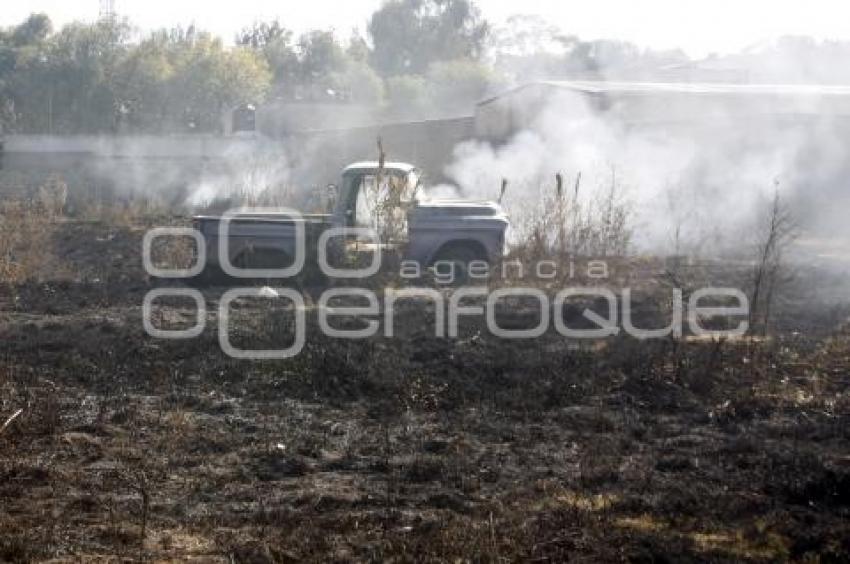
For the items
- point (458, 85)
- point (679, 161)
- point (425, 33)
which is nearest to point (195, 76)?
point (458, 85)

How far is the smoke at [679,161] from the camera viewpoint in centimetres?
2119

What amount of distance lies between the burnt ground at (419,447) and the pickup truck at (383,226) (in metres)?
2.87

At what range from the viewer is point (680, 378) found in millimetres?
9234

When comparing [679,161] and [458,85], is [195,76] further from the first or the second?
[679,161]

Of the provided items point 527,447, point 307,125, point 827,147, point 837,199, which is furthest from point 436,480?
point 307,125

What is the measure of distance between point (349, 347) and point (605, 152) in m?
15.2

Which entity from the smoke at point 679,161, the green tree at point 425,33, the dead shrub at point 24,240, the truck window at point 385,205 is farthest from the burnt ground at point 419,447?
the green tree at point 425,33

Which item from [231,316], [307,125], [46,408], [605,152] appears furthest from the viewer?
[307,125]

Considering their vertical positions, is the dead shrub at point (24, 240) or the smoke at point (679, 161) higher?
the smoke at point (679, 161)

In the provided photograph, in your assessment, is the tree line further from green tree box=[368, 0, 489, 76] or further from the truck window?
the truck window

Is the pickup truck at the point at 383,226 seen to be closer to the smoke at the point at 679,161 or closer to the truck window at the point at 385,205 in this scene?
the truck window at the point at 385,205

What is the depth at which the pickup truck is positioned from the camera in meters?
14.4

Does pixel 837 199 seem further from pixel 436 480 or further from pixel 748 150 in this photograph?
pixel 436 480

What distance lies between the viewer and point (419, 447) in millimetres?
7426
